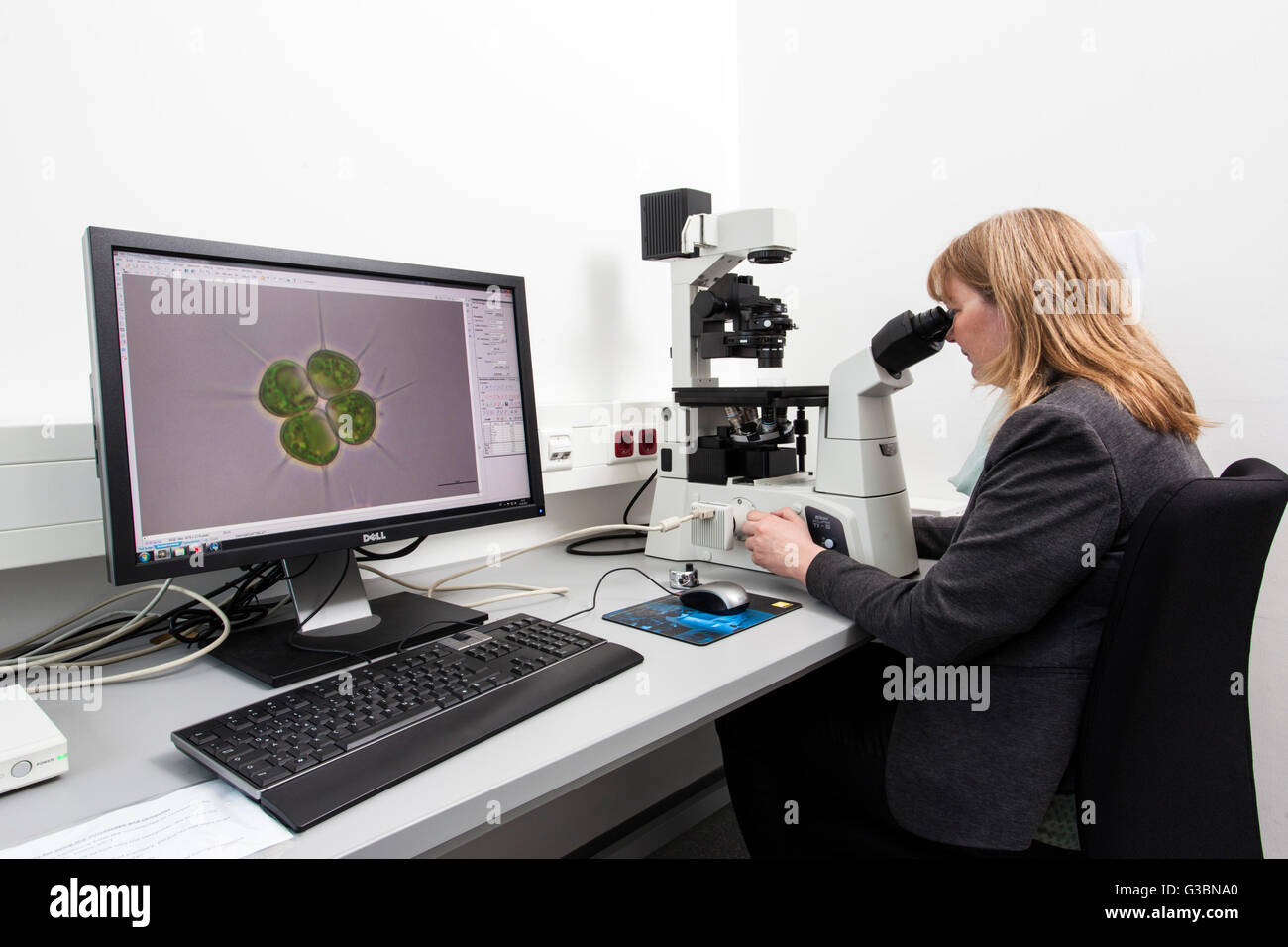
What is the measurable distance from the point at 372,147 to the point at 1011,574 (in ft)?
3.88

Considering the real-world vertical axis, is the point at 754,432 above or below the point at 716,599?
above

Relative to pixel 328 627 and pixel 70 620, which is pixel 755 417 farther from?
pixel 70 620

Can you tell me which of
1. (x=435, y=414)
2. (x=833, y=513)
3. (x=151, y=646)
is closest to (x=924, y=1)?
(x=833, y=513)

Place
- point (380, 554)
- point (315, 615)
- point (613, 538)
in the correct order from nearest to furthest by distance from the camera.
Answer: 1. point (315, 615)
2. point (380, 554)
3. point (613, 538)

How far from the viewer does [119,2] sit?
3.36ft

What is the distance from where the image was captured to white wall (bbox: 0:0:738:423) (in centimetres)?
98

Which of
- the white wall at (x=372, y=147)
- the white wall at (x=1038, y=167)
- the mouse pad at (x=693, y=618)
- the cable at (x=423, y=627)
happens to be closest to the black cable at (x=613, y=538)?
the white wall at (x=372, y=147)

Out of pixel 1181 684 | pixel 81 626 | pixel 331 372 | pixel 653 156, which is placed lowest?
pixel 1181 684

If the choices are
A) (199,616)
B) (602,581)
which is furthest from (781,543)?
(199,616)

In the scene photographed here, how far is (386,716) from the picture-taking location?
0.68 metres

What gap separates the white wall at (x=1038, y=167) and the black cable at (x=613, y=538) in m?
0.57

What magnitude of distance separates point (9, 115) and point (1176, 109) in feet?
5.91

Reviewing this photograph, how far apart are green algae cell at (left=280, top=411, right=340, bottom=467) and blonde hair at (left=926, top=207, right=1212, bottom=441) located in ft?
2.85

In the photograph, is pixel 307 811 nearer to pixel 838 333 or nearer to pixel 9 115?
pixel 9 115
